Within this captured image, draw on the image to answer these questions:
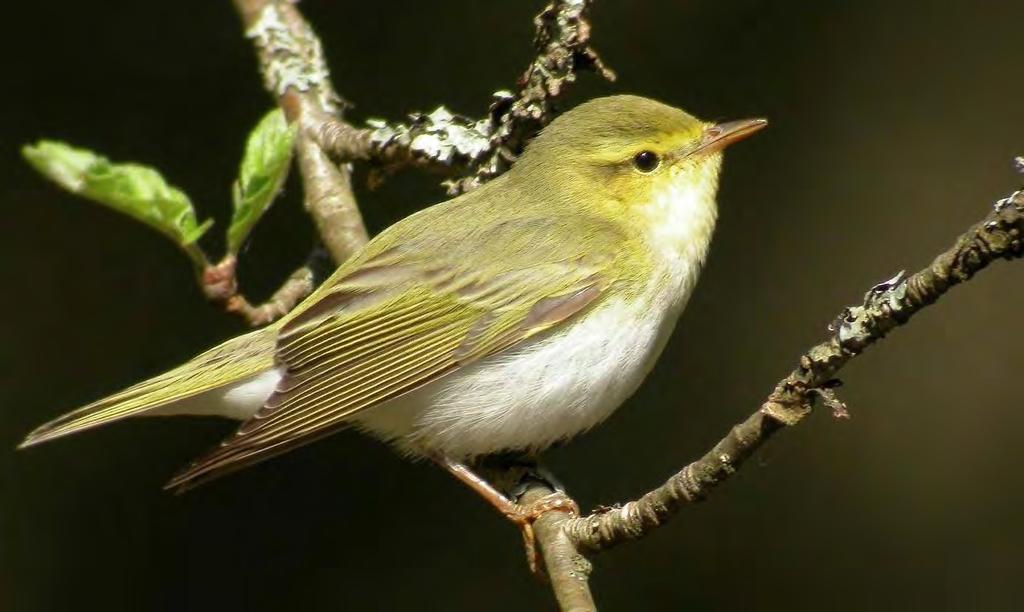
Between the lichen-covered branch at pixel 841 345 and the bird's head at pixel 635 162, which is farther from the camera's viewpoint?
the bird's head at pixel 635 162

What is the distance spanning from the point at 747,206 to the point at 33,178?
103 inches

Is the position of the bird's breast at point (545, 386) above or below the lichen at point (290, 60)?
below

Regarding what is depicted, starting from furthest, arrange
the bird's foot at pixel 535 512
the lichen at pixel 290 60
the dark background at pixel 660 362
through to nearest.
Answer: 1. the dark background at pixel 660 362
2. the lichen at pixel 290 60
3. the bird's foot at pixel 535 512

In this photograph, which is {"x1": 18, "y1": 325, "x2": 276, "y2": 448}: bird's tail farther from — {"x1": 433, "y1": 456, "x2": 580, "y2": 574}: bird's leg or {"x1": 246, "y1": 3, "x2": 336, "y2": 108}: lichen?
{"x1": 246, "y1": 3, "x2": 336, "y2": 108}: lichen

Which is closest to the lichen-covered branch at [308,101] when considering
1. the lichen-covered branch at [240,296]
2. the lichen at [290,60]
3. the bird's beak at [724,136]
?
the lichen at [290,60]

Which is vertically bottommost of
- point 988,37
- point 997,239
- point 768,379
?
point 997,239

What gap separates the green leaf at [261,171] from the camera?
3.07 metres

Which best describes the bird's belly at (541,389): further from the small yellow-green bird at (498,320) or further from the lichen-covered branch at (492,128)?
the lichen-covered branch at (492,128)

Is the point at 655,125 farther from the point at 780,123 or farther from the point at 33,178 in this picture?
the point at 33,178

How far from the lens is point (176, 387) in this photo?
129 inches

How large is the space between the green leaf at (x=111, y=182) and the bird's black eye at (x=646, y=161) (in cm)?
105

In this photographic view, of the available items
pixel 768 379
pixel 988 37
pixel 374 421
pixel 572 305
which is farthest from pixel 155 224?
pixel 988 37

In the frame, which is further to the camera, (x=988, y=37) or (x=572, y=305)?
(x=988, y=37)

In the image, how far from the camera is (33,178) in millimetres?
5043
